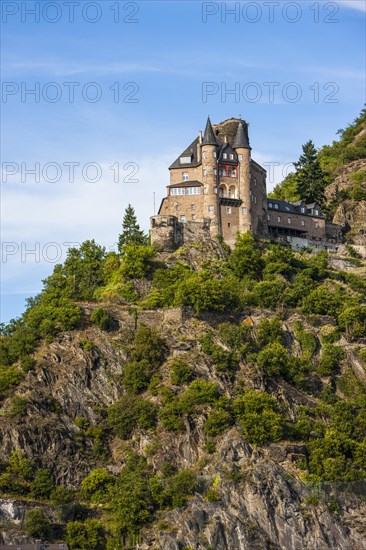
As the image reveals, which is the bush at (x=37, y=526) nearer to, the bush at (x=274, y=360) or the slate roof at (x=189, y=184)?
the bush at (x=274, y=360)

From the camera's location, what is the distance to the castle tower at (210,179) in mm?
110250

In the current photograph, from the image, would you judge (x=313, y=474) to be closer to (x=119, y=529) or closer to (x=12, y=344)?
(x=119, y=529)

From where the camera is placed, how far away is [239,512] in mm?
83750

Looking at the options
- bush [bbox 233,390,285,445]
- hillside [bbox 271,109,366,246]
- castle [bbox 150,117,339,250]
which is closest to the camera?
bush [bbox 233,390,285,445]

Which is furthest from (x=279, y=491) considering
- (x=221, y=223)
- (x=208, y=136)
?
(x=208, y=136)

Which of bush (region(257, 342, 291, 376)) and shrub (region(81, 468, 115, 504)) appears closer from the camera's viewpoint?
shrub (region(81, 468, 115, 504))

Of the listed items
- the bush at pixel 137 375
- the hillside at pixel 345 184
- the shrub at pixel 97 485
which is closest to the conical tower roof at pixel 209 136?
the hillside at pixel 345 184

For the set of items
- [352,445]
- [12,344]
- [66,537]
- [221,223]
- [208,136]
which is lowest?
[66,537]

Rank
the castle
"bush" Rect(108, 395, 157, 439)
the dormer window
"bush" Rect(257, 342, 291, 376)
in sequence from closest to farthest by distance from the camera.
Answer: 1. "bush" Rect(108, 395, 157, 439)
2. "bush" Rect(257, 342, 291, 376)
3. the castle
4. the dormer window

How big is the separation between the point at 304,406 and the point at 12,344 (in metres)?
24.2

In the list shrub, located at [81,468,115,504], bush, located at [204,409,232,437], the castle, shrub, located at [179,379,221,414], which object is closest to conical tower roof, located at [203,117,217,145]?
the castle

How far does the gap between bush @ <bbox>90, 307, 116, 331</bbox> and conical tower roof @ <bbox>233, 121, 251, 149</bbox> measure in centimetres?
2495

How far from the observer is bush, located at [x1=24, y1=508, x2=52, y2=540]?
81188 millimetres

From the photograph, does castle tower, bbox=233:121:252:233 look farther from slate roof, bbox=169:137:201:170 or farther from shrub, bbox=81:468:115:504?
shrub, bbox=81:468:115:504
